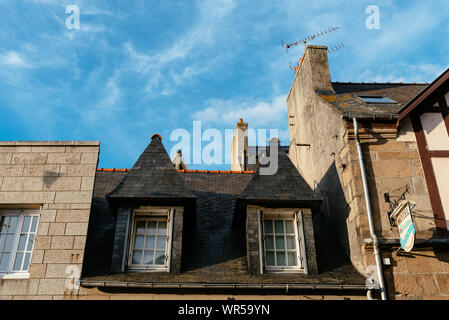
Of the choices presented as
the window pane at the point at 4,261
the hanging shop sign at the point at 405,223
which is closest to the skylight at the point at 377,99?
the hanging shop sign at the point at 405,223

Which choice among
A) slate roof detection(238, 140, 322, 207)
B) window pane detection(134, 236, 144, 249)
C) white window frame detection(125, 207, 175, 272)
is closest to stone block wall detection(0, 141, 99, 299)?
white window frame detection(125, 207, 175, 272)

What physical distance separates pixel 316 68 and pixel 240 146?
4.94 m

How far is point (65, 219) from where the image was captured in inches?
304

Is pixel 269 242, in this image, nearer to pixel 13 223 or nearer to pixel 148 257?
pixel 148 257

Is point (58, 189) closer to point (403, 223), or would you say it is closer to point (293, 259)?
point (293, 259)

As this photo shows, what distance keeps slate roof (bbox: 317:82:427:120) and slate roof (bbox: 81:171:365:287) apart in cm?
275

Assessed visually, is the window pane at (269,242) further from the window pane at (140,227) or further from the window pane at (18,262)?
the window pane at (18,262)

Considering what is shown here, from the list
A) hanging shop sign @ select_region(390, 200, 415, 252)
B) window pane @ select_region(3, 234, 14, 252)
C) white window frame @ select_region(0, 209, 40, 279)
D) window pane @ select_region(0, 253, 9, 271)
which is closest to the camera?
hanging shop sign @ select_region(390, 200, 415, 252)

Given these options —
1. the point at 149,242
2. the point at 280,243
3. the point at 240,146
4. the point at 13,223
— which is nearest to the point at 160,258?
the point at 149,242

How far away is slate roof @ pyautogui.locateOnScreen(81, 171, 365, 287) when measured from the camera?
23.5 feet

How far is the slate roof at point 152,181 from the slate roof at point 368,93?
→ 3874mm

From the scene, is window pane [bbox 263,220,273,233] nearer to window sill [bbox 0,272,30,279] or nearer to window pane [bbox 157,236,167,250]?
window pane [bbox 157,236,167,250]

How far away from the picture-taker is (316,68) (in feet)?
39.7
